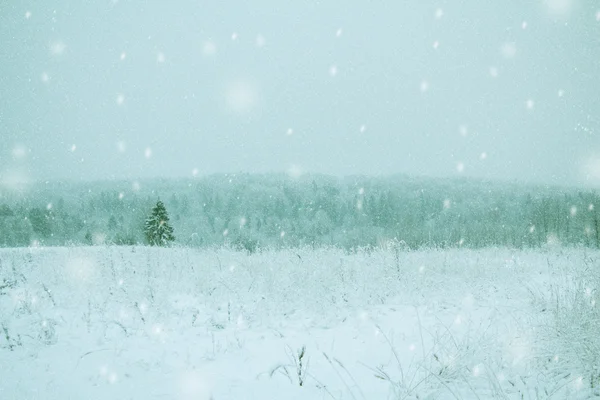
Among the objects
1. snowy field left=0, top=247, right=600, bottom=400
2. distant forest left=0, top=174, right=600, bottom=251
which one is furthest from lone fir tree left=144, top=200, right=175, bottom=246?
distant forest left=0, top=174, right=600, bottom=251

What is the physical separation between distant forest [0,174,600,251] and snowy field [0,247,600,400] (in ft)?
203

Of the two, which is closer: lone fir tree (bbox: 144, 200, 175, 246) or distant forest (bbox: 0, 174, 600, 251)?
lone fir tree (bbox: 144, 200, 175, 246)

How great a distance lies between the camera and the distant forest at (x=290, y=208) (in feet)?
257

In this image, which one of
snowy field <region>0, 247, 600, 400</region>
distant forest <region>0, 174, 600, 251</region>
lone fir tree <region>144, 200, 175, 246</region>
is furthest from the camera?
distant forest <region>0, 174, 600, 251</region>

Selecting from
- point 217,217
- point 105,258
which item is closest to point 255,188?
point 217,217

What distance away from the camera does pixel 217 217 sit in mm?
119188

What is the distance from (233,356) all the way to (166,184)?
564 ft

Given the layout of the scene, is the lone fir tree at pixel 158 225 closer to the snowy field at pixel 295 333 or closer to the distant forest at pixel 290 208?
the snowy field at pixel 295 333

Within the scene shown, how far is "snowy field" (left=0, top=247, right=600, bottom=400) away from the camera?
379 cm

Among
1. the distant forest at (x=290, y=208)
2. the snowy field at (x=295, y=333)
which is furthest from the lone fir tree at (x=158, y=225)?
the distant forest at (x=290, y=208)

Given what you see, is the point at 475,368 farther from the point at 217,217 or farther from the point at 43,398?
the point at 217,217

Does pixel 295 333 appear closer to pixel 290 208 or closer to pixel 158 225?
pixel 158 225

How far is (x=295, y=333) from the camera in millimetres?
5551

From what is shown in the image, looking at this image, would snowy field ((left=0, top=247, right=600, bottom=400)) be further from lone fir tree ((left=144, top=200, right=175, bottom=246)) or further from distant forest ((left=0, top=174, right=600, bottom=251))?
distant forest ((left=0, top=174, right=600, bottom=251))
